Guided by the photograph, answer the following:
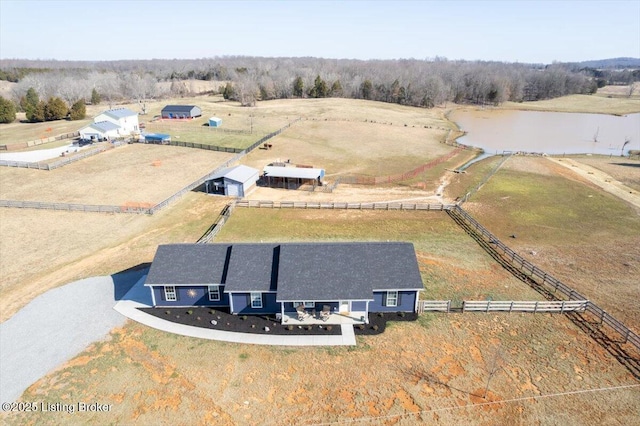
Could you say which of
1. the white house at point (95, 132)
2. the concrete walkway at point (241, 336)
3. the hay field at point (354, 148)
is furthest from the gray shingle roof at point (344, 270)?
the white house at point (95, 132)

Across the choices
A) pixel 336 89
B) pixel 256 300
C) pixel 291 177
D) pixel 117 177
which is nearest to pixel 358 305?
pixel 256 300

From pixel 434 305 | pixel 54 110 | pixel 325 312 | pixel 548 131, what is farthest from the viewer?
pixel 548 131

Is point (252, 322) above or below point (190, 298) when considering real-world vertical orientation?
below

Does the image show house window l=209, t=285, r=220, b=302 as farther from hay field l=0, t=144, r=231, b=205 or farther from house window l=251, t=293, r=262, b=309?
hay field l=0, t=144, r=231, b=205

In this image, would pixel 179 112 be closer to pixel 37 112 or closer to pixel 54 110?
pixel 54 110

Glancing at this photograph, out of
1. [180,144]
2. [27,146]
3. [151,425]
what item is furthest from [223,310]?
[27,146]

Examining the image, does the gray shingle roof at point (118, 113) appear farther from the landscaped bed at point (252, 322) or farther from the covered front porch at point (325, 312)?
the covered front porch at point (325, 312)
